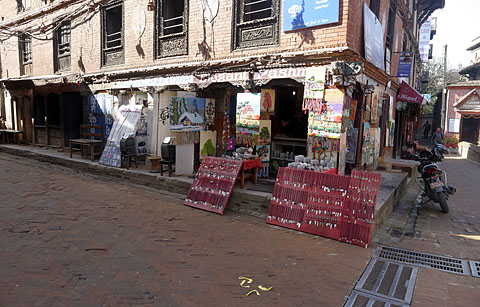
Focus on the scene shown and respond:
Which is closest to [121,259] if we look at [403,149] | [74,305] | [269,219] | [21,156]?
[74,305]

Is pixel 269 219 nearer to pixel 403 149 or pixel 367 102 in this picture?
pixel 367 102

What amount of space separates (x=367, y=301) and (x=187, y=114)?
618cm

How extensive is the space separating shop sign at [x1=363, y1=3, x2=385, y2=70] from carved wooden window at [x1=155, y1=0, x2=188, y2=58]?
5.03 metres

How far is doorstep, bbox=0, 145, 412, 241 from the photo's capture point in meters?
6.57

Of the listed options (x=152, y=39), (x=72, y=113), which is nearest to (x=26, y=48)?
(x=72, y=113)

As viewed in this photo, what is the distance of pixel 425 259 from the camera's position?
Answer: 15.6 feet

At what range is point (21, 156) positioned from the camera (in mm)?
13891

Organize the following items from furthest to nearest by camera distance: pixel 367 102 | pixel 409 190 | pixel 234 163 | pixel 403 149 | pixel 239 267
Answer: pixel 403 149 → pixel 409 190 → pixel 367 102 → pixel 234 163 → pixel 239 267

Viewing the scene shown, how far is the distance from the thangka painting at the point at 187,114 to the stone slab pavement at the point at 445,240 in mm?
5250

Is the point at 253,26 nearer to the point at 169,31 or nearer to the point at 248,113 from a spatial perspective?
the point at 248,113

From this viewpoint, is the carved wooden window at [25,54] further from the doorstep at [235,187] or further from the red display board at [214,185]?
the red display board at [214,185]

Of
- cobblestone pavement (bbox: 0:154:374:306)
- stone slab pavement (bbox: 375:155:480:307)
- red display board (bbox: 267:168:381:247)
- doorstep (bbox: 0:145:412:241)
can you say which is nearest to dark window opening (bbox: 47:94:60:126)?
doorstep (bbox: 0:145:412:241)

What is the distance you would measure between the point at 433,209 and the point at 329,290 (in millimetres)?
5224

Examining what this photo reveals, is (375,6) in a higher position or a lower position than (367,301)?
higher
